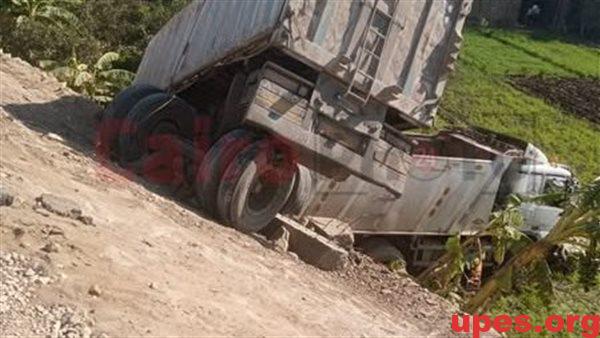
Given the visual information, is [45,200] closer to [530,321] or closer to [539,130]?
[530,321]

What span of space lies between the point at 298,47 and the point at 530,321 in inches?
184

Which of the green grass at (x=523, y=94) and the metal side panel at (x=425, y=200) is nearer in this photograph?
the metal side panel at (x=425, y=200)

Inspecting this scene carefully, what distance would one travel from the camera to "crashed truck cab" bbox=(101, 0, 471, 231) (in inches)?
319

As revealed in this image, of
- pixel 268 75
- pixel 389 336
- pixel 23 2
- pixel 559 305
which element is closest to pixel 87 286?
pixel 389 336

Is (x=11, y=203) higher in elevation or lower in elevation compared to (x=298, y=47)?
lower

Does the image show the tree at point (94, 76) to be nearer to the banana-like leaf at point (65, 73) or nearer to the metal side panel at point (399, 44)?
the banana-like leaf at point (65, 73)

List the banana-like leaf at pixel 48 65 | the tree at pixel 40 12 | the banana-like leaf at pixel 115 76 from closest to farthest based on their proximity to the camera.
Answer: the banana-like leaf at pixel 48 65, the banana-like leaf at pixel 115 76, the tree at pixel 40 12

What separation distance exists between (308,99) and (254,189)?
1.04m

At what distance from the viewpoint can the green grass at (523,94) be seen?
91.0ft

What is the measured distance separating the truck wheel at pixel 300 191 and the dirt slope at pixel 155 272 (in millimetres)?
862

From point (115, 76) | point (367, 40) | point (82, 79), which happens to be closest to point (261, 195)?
point (367, 40)

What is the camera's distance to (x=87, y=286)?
17.1ft

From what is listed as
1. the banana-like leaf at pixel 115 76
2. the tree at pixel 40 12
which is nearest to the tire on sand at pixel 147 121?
the banana-like leaf at pixel 115 76

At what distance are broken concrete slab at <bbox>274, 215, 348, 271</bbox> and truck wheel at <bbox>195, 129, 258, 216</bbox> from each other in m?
0.81
